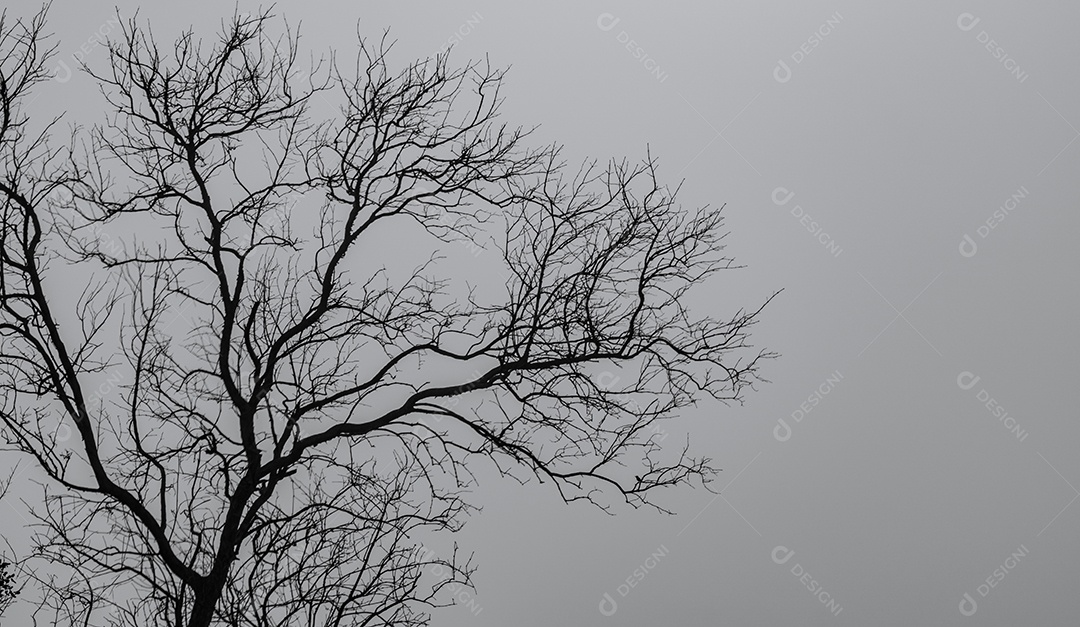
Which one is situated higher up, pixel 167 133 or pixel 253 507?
pixel 167 133

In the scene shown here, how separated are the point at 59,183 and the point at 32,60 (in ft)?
2.25

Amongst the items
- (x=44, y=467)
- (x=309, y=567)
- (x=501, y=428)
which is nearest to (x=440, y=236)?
(x=501, y=428)

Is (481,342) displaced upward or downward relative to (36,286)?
downward

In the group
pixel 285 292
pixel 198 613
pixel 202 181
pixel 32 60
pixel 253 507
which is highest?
pixel 32 60

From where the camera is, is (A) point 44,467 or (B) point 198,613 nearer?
(B) point 198,613

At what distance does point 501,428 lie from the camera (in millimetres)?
5355

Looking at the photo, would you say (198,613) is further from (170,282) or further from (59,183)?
(59,183)

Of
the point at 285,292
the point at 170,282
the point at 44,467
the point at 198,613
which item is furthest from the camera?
the point at 285,292

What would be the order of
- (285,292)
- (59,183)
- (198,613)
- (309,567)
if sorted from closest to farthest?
(309,567) < (198,613) < (59,183) < (285,292)

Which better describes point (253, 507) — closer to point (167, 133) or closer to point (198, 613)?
point (198, 613)

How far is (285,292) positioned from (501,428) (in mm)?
1608

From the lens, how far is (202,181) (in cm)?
534

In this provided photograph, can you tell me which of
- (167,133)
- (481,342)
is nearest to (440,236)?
(481,342)

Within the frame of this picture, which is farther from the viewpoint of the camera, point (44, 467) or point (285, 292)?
point (285, 292)
